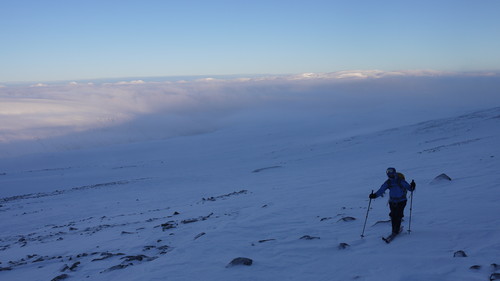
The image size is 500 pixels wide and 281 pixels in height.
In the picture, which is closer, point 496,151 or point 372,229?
point 372,229

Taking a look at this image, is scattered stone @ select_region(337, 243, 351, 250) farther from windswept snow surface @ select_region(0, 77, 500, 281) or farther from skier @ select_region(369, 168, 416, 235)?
skier @ select_region(369, 168, 416, 235)

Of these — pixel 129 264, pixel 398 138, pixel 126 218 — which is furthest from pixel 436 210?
pixel 398 138

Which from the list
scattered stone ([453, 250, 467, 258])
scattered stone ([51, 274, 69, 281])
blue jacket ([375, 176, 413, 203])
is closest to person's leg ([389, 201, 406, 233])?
blue jacket ([375, 176, 413, 203])

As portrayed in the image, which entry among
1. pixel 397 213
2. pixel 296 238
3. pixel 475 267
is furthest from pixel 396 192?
pixel 296 238

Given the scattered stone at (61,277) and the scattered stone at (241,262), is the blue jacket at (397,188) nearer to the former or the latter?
the scattered stone at (241,262)

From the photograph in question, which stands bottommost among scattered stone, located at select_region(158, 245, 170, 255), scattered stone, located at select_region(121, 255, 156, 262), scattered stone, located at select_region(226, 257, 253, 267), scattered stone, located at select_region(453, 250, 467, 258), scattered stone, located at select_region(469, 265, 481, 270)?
scattered stone, located at select_region(158, 245, 170, 255)

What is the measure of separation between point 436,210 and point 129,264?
8882mm

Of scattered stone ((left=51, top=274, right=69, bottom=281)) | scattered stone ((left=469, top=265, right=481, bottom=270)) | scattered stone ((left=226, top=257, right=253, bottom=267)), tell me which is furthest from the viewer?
scattered stone ((left=51, top=274, right=69, bottom=281))

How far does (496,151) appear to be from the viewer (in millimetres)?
21734

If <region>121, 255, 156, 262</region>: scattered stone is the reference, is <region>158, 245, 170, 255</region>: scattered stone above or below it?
below

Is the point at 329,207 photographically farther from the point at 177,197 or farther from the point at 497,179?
the point at 177,197

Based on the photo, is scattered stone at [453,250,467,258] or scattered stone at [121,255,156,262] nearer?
scattered stone at [453,250,467,258]

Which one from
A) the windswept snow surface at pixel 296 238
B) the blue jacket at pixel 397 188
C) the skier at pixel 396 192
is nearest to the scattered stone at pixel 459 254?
the windswept snow surface at pixel 296 238

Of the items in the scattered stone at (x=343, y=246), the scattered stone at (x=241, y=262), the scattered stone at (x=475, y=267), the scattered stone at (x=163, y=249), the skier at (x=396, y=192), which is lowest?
the scattered stone at (x=163, y=249)
